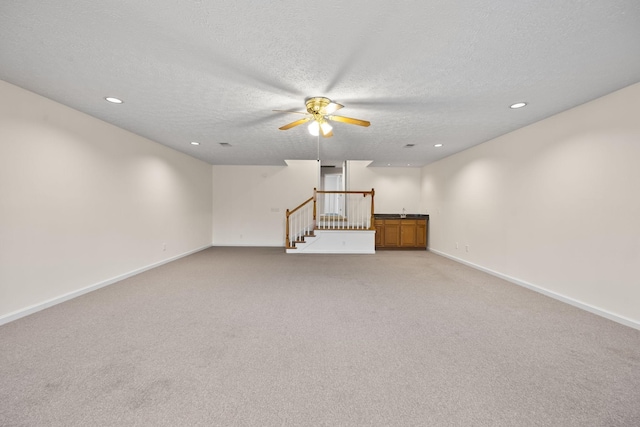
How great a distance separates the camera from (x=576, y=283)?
287cm

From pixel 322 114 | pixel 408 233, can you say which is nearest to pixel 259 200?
pixel 408 233

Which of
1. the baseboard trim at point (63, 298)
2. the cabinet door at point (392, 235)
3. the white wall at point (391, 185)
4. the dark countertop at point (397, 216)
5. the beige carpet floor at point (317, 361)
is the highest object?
the white wall at point (391, 185)

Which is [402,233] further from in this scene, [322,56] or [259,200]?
[322,56]

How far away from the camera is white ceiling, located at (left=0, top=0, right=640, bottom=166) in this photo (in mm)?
1496

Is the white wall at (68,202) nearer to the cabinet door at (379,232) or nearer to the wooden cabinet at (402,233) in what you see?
the cabinet door at (379,232)

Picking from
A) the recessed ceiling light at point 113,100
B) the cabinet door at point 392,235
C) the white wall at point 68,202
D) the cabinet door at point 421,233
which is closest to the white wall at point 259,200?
the white wall at point 68,202

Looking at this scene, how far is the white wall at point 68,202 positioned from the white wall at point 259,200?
7.59 ft

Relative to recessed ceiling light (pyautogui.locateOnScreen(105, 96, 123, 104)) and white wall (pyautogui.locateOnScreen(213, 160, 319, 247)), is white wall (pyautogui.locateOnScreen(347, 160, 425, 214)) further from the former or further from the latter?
recessed ceiling light (pyautogui.locateOnScreen(105, 96, 123, 104))

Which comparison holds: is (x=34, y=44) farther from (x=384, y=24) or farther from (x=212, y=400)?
(x=212, y=400)

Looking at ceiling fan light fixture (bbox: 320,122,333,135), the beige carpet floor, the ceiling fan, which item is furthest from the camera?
ceiling fan light fixture (bbox: 320,122,333,135)

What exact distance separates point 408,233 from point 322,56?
5.72m

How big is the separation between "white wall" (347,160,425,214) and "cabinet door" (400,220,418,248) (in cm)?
71

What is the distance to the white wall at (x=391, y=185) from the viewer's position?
7312mm

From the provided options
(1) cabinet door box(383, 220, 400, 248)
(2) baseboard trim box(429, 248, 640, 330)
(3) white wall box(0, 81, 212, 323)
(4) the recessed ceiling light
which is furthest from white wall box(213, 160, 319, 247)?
(2) baseboard trim box(429, 248, 640, 330)
